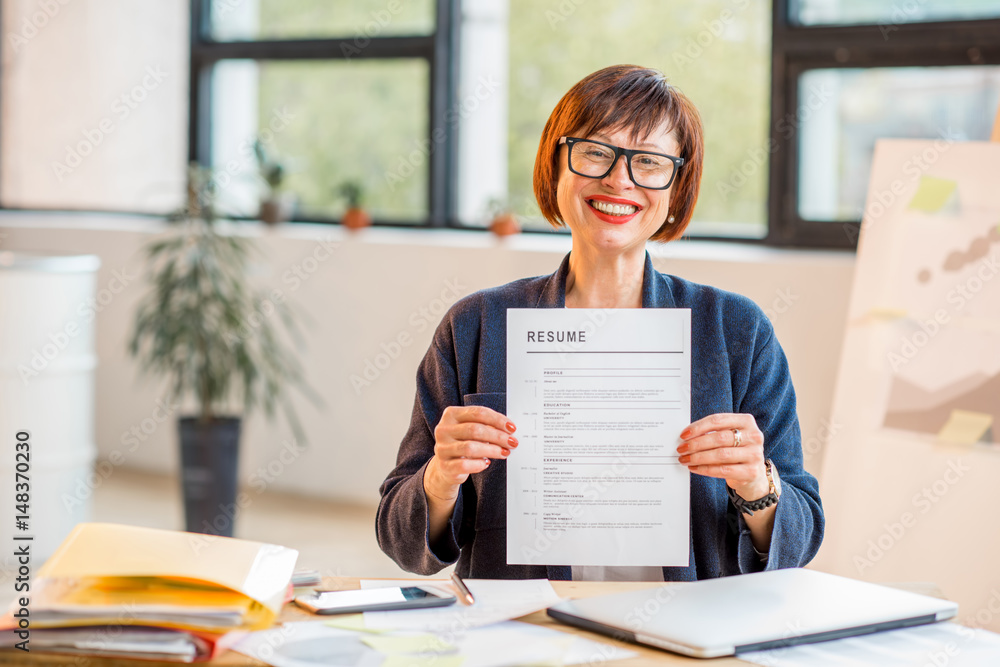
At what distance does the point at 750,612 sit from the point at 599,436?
0.28m

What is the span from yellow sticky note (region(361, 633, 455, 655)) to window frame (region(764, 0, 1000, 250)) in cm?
282

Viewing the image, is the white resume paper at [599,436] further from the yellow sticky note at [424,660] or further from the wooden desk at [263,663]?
the yellow sticky note at [424,660]

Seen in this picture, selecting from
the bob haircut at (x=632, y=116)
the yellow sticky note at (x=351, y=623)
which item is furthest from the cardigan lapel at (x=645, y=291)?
the yellow sticky note at (x=351, y=623)

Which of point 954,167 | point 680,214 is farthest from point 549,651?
point 954,167

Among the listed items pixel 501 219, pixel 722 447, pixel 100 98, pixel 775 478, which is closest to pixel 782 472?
pixel 775 478

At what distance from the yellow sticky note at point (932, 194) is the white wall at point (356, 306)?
67 centimetres

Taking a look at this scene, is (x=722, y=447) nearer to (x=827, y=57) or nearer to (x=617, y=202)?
(x=617, y=202)

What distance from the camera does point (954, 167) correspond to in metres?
2.73

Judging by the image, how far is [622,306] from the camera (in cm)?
164

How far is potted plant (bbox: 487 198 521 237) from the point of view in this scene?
4059 millimetres

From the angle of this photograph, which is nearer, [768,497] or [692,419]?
[768,497]

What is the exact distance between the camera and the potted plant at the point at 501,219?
13.3 feet

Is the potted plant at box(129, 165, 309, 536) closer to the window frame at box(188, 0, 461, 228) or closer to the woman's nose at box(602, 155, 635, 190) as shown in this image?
the window frame at box(188, 0, 461, 228)

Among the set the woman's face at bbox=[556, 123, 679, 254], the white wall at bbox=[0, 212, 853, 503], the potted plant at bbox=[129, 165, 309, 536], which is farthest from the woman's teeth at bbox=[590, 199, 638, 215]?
the potted plant at bbox=[129, 165, 309, 536]
